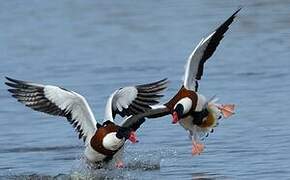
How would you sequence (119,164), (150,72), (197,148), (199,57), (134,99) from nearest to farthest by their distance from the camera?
(119,164) < (197,148) < (134,99) < (199,57) < (150,72)

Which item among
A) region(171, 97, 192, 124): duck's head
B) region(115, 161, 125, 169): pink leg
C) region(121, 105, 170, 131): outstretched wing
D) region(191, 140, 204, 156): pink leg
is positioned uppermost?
region(171, 97, 192, 124): duck's head

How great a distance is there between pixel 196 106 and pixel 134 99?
647 mm

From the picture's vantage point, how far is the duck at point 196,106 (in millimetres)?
13977

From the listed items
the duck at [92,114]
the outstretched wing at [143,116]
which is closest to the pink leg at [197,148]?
the outstretched wing at [143,116]

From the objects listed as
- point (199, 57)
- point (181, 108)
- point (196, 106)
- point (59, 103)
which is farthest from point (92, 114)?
point (199, 57)

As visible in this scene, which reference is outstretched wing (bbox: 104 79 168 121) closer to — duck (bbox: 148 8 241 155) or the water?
duck (bbox: 148 8 241 155)

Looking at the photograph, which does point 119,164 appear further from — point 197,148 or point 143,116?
point 197,148

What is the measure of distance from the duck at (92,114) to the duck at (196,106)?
24cm

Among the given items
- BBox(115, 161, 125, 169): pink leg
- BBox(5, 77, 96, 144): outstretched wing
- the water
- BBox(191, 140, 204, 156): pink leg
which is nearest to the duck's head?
BBox(191, 140, 204, 156): pink leg

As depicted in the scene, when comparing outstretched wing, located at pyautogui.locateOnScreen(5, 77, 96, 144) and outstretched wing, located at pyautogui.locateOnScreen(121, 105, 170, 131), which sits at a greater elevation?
outstretched wing, located at pyautogui.locateOnScreen(5, 77, 96, 144)

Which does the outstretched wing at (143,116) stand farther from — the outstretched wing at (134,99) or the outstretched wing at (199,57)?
the outstretched wing at (199,57)

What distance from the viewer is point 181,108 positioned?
547 inches

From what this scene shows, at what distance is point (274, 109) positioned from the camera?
52.2 ft

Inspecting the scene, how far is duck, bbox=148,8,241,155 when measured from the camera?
45.9 feet
